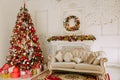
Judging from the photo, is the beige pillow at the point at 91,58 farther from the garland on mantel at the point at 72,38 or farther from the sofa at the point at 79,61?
the garland on mantel at the point at 72,38

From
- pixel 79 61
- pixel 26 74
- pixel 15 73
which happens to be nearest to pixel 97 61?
pixel 79 61

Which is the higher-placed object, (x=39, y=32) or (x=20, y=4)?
(x=20, y=4)

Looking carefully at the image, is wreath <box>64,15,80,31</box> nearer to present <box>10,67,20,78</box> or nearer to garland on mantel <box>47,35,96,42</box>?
garland on mantel <box>47,35,96,42</box>

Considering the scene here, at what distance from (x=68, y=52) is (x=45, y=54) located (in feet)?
5.10

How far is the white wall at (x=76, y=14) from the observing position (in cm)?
519

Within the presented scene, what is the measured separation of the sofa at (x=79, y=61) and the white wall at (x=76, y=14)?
747 millimetres

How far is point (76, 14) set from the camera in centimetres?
566

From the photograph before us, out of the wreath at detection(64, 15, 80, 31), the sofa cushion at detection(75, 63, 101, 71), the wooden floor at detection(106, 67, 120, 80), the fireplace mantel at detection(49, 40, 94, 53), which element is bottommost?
the wooden floor at detection(106, 67, 120, 80)

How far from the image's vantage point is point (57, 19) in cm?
596

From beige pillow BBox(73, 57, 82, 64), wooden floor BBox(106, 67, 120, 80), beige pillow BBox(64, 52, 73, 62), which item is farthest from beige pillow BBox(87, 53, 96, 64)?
wooden floor BBox(106, 67, 120, 80)

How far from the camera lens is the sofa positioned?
4.23 m

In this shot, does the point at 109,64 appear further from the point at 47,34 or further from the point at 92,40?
the point at 47,34

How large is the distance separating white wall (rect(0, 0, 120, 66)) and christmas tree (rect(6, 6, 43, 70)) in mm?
774

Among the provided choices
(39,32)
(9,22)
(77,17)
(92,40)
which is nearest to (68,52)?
(92,40)
